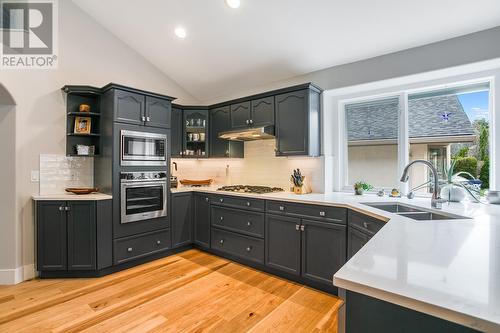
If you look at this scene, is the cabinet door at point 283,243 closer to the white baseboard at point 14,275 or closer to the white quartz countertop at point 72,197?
the white quartz countertop at point 72,197

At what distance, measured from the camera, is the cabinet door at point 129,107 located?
10.7 ft

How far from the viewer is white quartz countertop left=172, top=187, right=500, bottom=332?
2.07ft

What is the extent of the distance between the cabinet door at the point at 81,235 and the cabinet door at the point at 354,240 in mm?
2857

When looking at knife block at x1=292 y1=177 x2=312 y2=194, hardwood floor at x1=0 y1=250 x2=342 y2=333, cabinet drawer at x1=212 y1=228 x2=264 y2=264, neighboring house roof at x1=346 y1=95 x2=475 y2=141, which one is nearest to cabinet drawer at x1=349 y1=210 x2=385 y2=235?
hardwood floor at x1=0 y1=250 x2=342 y2=333

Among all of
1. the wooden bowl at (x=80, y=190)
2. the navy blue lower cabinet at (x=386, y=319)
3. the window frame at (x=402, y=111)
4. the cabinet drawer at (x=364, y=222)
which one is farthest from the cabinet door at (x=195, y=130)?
the navy blue lower cabinet at (x=386, y=319)

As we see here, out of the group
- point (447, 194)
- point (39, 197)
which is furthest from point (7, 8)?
point (447, 194)

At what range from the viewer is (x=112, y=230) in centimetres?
320

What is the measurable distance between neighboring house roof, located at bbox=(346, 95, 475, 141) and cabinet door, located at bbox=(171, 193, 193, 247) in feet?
8.43

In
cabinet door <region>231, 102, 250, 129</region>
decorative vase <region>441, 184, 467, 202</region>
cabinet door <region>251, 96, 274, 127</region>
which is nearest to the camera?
decorative vase <region>441, 184, 467, 202</region>

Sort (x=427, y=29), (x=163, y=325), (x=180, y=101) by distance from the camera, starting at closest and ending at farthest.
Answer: (x=163, y=325)
(x=427, y=29)
(x=180, y=101)

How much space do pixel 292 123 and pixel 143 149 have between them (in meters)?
2.02

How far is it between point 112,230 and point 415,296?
131 inches

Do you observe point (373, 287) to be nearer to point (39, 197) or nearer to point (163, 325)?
point (163, 325)

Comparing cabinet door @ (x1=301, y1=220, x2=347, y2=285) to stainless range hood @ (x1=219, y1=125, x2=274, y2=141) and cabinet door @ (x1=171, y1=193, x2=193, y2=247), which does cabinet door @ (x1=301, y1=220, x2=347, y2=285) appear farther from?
cabinet door @ (x1=171, y1=193, x2=193, y2=247)
